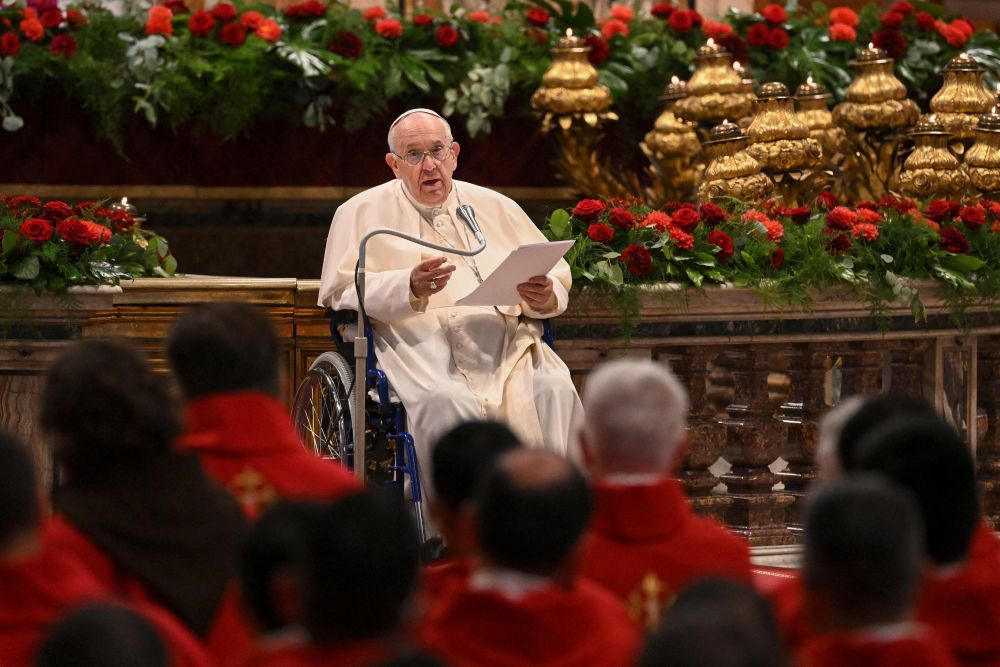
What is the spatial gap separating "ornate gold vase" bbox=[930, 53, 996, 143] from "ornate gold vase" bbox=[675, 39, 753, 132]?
966 millimetres

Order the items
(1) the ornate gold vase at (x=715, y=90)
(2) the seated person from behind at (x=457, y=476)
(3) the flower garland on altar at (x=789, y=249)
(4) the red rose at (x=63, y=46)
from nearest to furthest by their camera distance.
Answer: (2) the seated person from behind at (x=457, y=476) → (3) the flower garland on altar at (x=789, y=249) → (1) the ornate gold vase at (x=715, y=90) → (4) the red rose at (x=63, y=46)

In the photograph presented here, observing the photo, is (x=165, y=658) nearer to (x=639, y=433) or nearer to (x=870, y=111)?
(x=639, y=433)

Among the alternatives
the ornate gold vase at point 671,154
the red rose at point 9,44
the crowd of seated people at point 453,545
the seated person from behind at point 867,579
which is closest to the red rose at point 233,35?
the red rose at point 9,44

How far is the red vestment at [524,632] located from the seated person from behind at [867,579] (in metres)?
0.30

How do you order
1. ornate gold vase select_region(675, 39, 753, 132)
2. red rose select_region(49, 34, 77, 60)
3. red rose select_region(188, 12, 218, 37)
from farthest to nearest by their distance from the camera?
red rose select_region(188, 12, 218, 37), red rose select_region(49, 34, 77, 60), ornate gold vase select_region(675, 39, 753, 132)

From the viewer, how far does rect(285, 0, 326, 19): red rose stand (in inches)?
384

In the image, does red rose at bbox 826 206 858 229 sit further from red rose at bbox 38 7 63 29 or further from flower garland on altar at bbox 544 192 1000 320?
red rose at bbox 38 7 63 29

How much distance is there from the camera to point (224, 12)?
9578 millimetres

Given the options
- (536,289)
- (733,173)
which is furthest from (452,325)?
(733,173)

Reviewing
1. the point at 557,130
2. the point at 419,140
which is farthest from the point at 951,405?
the point at 557,130

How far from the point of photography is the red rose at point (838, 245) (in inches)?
284

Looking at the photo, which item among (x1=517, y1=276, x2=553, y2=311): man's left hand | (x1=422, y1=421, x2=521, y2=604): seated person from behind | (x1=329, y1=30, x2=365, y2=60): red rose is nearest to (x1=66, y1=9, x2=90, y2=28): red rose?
(x1=329, y1=30, x2=365, y2=60): red rose

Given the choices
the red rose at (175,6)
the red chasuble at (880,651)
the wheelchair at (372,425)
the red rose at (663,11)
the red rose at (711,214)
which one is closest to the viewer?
the red chasuble at (880,651)

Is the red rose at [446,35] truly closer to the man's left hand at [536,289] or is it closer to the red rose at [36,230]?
the red rose at [36,230]
